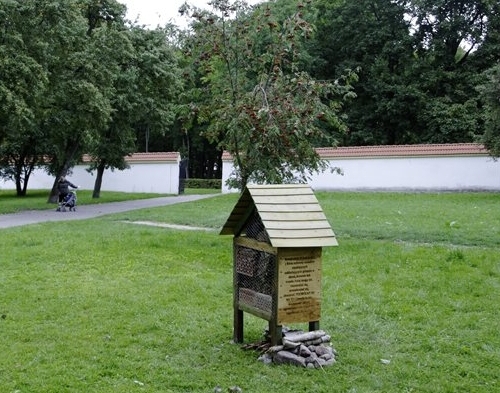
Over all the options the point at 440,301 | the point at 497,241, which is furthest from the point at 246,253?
the point at 497,241

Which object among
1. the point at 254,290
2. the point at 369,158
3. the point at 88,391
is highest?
the point at 369,158

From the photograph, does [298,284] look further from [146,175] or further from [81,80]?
[146,175]

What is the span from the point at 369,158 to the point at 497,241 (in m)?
14.6

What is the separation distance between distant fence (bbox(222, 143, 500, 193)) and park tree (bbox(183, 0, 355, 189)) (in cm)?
1189

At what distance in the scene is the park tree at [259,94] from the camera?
9578 mm

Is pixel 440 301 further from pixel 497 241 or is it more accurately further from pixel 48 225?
pixel 48 225

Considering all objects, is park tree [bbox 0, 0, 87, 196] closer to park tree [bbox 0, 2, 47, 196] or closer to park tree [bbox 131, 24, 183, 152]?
park tree [bbox 0, 2, 47, 196]

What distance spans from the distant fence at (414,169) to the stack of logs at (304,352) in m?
17.2

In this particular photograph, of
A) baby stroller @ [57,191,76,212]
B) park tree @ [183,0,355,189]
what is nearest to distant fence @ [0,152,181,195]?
baby stroller @ [57,191,76,212]

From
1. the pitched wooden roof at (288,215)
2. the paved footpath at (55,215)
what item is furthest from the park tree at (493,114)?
the pitched wooden roof at (288,215)

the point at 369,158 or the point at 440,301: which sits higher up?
the point at 369,158

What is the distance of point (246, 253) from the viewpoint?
5.55 m

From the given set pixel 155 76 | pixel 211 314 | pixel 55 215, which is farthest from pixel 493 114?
pixel 211 314

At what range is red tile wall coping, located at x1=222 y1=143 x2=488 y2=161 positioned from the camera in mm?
23297
